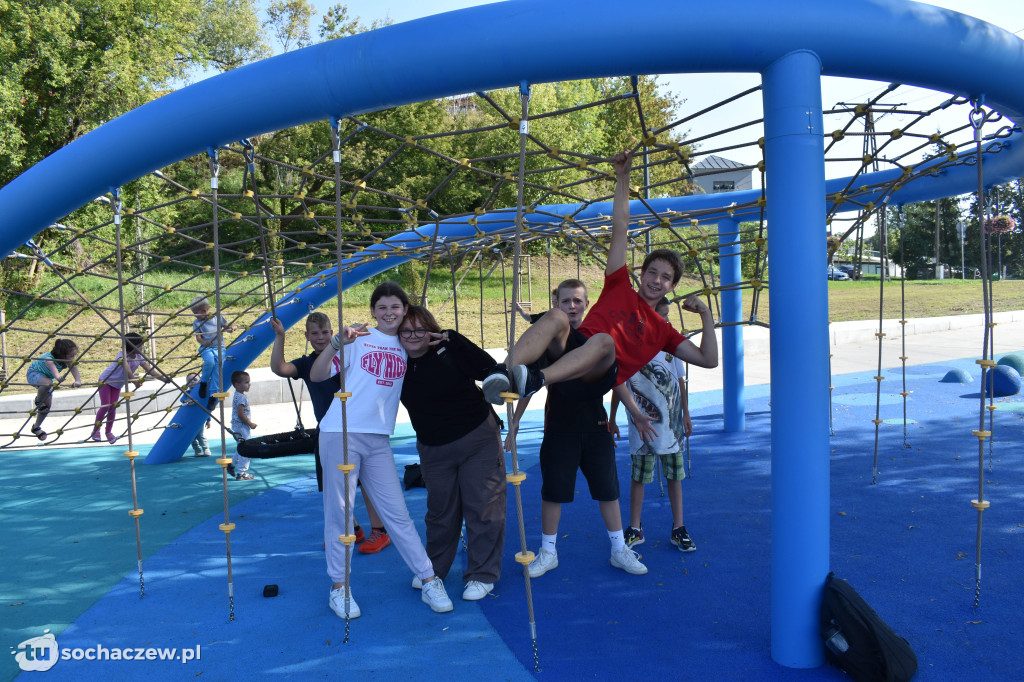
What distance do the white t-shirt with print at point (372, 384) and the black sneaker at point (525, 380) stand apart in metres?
0.77

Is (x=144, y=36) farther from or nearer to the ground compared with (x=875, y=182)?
farther from the ground

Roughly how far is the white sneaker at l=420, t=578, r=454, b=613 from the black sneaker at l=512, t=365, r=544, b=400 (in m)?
1.21

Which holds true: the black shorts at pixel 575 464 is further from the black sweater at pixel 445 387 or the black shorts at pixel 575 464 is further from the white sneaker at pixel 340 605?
the white sneaker at pixel 340 605

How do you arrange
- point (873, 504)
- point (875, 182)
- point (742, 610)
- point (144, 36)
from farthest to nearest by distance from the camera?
1. point (144, 36)
2. point (875, 182)
3. point (873, 504)
4. point (742, 610)

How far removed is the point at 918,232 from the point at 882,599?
35160 millimetres

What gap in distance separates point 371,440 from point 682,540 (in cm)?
196

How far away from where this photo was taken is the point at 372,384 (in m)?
3.60

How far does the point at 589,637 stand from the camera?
10.8 feet

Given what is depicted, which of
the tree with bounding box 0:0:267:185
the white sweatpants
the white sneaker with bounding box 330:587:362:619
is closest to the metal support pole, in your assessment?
the white sweatpants

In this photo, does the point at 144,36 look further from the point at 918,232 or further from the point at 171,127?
the point at 918,232

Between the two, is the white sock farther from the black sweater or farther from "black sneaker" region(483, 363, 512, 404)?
"black sneaker" region(483, 363, 512, 404)

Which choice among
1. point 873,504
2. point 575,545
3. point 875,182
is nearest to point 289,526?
point 575,545

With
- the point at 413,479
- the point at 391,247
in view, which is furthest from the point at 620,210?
the point at 413,479

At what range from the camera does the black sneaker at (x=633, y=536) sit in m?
4.36
